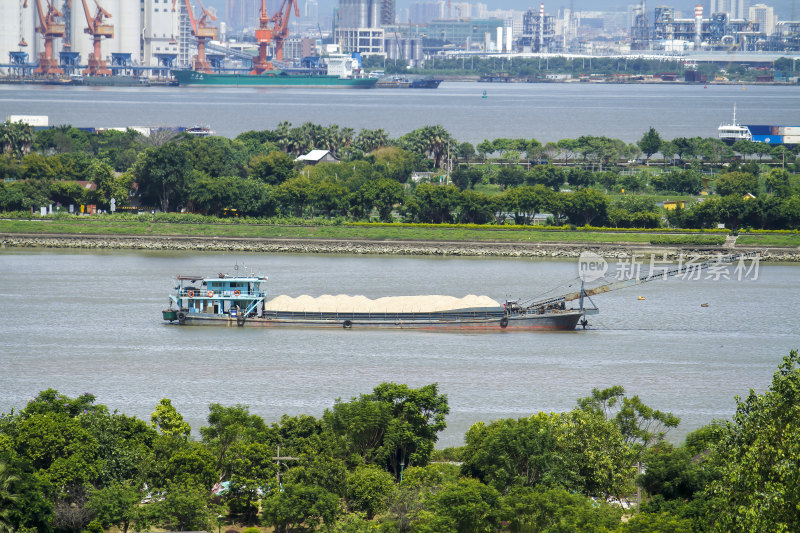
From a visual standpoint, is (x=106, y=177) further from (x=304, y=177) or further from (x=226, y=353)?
(x=226, y=353)

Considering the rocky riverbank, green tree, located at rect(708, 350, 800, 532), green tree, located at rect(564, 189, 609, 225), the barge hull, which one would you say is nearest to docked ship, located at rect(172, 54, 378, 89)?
the rocky riverbank

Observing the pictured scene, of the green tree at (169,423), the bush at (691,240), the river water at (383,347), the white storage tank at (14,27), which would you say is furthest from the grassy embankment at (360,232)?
the white storage tank at (14,27)

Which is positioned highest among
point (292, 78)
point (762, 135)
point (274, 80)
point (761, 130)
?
point (292, 78)

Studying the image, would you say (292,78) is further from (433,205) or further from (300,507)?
(300,507)

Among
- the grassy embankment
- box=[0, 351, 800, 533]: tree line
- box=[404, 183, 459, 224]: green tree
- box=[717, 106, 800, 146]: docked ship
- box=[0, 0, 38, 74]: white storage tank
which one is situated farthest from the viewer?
box=[0, 0, 38, 74]: white storage tank

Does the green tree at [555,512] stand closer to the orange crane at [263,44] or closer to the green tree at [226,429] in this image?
the green tree at [226,429]

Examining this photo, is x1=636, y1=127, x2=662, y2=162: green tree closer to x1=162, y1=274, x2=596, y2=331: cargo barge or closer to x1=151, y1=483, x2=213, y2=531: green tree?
x1=162, y1=274, x2=596, y2=331: cargo barge

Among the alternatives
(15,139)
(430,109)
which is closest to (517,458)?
(15,139)
